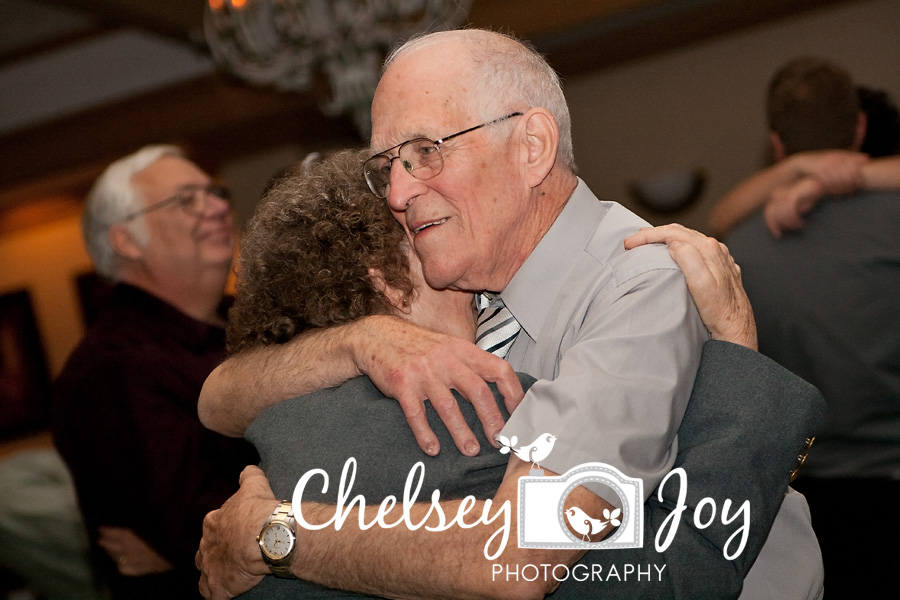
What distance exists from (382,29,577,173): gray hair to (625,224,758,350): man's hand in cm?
30

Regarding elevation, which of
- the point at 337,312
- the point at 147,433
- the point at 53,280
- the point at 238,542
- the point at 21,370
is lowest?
the point at 21,370

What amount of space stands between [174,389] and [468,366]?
1185 millimetres

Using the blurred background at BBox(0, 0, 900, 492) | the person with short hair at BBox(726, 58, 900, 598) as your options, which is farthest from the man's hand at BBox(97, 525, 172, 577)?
the blurred background at BBox(0, 0, 900, 492)

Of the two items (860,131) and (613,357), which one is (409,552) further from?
(860,131)

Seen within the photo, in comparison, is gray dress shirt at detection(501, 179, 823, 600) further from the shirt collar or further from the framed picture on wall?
the framed picture on wall

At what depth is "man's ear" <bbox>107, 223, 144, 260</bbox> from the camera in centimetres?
282

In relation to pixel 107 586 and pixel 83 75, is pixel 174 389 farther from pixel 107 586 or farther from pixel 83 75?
pixel 83 75

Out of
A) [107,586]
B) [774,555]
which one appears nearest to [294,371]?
[774,555]

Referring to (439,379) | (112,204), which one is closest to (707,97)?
(112,204)

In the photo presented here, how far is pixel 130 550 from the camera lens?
7.81 ft

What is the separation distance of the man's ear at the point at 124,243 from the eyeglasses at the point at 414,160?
1522mm

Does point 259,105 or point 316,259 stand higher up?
point 316,259

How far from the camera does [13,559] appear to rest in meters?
2.68

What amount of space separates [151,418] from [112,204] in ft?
3.42
